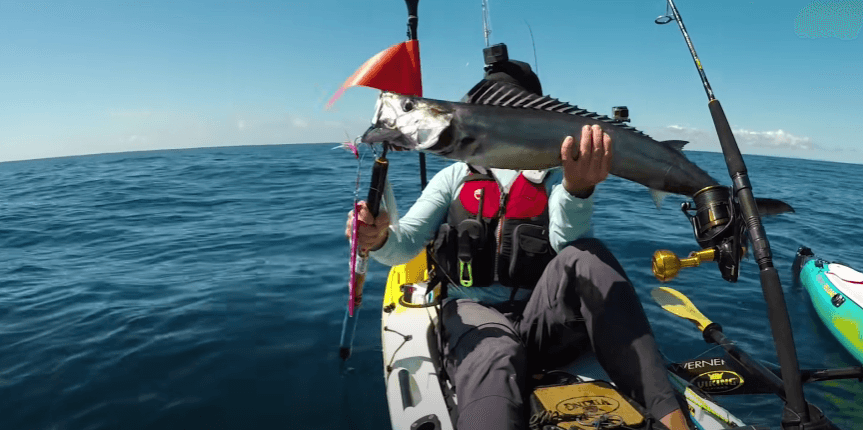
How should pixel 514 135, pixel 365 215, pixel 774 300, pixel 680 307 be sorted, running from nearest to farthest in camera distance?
pixel 774 300 < pixel 514 135 < pixel 365 215 < pixel 680 307

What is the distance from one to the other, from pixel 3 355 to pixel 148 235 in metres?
6.24

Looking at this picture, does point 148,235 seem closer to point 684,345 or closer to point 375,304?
point 375,304

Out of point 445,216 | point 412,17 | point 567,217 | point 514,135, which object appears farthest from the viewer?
point 412,17

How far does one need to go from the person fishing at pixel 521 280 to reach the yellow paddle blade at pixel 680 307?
1.15m

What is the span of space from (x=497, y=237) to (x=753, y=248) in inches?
62.4

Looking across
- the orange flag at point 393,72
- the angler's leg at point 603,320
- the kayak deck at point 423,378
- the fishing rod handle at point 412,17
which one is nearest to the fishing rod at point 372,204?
the orange flag at point 393,72

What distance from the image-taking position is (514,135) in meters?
2.51

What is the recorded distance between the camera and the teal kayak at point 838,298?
556 cm

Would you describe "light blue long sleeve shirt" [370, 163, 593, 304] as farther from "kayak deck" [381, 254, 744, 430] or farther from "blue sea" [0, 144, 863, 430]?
"blue sea" [0, 144, 863, 430]

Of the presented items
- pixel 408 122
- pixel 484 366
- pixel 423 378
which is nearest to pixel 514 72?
pixel 408 122

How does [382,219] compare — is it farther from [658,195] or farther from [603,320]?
[658,195]

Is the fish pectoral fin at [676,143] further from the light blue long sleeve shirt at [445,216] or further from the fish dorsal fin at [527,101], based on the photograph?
the light blue long sleeve shirt at [445,216]

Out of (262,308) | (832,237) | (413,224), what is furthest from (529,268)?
(832,237)

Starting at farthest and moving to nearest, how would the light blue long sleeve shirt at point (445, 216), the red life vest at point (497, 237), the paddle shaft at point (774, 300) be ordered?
the red life vest at point (497, 237), the light blue long sleeve shirt at point (445, 216), the paddle shaft at point (774, 300)
